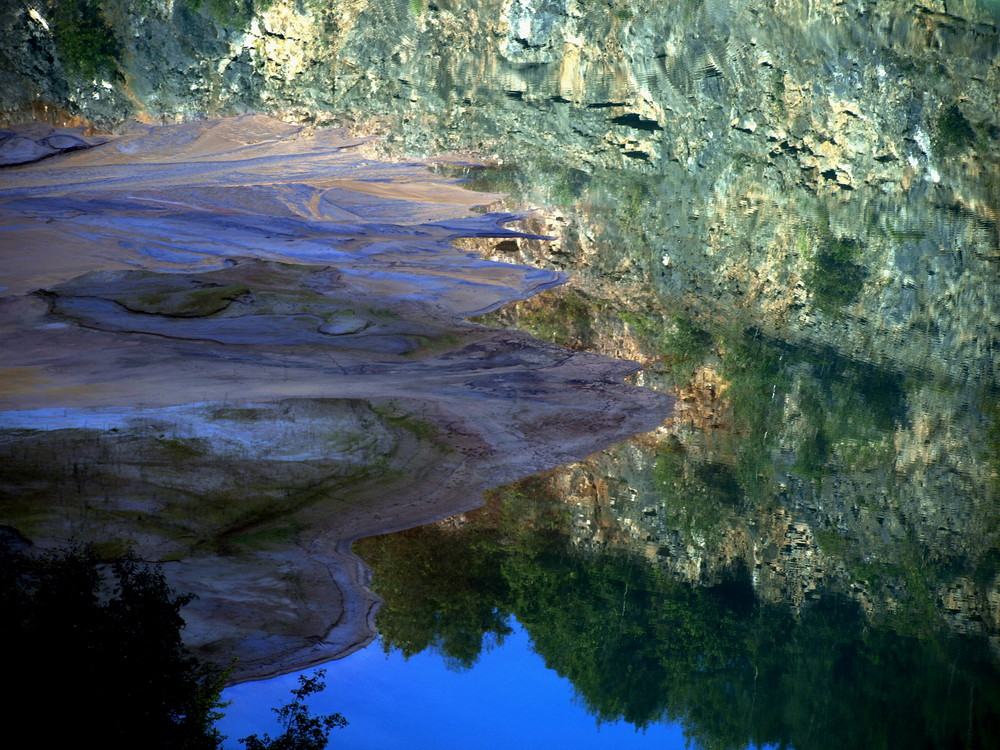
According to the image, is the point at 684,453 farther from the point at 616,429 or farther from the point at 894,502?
the point at 894,502

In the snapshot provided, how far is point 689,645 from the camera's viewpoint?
11.1 ft

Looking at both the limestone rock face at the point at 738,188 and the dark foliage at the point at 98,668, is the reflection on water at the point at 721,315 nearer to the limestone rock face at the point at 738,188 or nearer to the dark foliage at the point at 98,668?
the limestone rock face at the point at 738,188

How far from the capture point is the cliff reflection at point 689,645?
125 inches

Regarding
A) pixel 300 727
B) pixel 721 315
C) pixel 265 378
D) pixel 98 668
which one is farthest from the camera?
pixel 721 315

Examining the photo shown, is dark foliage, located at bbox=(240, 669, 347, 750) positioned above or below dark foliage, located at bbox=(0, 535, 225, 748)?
below

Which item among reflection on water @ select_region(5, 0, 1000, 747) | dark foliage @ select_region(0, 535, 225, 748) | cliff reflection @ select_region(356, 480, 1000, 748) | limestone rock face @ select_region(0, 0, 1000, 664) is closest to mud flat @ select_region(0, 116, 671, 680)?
reflection on water @ select_region(5, 0, 1000, 747)

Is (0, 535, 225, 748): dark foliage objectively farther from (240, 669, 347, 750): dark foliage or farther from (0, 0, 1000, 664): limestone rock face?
(0, 0, 1000, 664): limestone rock face

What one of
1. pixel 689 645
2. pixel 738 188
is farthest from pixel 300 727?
pixel 738 188

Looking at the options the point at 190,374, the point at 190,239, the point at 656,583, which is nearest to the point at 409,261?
the point at 190,239

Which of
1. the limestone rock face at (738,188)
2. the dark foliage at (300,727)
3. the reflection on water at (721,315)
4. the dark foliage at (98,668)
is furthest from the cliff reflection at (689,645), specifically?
the dark foliage at (98,668)

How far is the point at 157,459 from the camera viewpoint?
3938 millimetres

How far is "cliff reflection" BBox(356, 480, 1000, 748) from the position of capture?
10.4 ft

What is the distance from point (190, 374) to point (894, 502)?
3.28m

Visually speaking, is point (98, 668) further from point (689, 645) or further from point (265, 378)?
point (265, 378)
